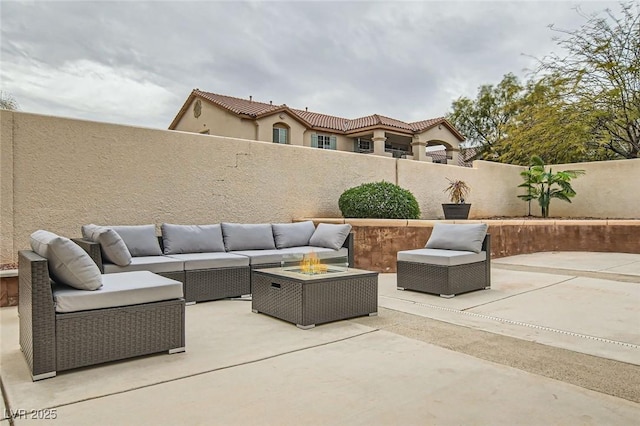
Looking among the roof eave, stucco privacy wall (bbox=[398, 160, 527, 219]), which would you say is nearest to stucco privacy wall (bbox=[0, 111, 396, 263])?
stucco privacy wall (bbox=[398, 160, 527, 219])

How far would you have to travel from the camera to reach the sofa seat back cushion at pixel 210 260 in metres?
5.11

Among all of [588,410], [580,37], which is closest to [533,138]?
[580,37]

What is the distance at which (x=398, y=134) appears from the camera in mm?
22391

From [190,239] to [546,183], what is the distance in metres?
11.2

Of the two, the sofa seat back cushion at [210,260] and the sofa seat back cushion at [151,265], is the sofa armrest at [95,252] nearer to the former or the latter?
the sofa seat back cushion at [151,265]

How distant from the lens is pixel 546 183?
1297 centimetres

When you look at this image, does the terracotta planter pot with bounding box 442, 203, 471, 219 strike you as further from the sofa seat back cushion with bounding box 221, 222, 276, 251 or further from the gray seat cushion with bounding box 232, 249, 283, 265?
the gray seat cushion with bounding box 232, 249, 283, 265

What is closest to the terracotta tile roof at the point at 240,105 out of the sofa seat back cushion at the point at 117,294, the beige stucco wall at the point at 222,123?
the beige stucco wall at the point at 222,123

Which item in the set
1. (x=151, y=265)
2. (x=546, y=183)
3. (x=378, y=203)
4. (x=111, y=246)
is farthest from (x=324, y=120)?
(x=111, y=246)

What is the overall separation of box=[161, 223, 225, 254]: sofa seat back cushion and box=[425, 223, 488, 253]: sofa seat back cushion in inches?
122

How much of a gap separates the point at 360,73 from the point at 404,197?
287 inches

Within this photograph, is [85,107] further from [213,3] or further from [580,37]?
[580,37]

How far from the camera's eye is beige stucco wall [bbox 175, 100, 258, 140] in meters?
17.5

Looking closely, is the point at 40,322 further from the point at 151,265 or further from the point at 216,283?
the point at 216,283
